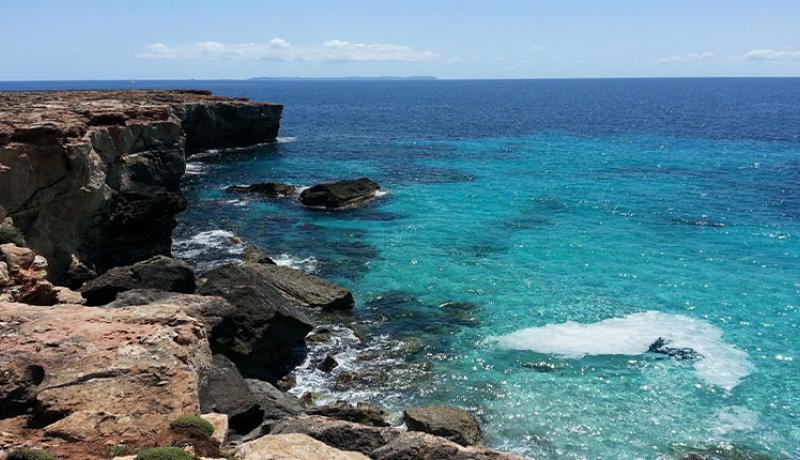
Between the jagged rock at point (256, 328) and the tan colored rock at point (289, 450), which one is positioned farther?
the jagged rock at point (256, 328)

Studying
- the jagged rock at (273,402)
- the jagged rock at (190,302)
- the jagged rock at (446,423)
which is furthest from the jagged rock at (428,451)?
the jagged rock at (190,302)

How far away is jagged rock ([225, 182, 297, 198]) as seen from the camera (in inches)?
2493

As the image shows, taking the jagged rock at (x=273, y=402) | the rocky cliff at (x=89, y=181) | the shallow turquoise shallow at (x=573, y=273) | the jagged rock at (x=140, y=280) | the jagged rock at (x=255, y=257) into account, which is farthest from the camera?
the jagged rock at (x=255, y=257)

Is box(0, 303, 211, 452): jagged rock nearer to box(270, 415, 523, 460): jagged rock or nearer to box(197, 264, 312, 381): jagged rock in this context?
box(270, 415, 523, 460): jagged rock

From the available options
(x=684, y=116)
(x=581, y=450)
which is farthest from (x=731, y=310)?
(x=684, y=116)

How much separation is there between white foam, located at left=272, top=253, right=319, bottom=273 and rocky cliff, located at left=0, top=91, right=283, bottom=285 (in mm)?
7416

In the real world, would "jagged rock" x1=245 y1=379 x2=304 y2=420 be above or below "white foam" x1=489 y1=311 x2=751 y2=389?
above

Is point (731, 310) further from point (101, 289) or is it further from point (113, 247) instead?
point (113, 247)

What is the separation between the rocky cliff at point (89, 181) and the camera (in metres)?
29.7

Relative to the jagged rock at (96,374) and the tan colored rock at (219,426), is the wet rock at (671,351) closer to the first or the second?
the jagged rock at (96,374)

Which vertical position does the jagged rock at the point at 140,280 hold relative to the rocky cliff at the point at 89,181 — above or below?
below

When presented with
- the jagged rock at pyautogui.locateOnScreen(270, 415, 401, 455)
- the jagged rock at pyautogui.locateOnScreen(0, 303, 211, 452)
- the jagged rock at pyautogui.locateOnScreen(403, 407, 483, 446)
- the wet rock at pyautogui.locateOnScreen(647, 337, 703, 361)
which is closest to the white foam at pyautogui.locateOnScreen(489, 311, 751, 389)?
the wet rock at pyautogui.locateOnScreen(647, 337, 703, 361)

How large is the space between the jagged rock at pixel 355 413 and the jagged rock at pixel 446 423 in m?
1.07

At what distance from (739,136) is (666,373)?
95.5 meters
